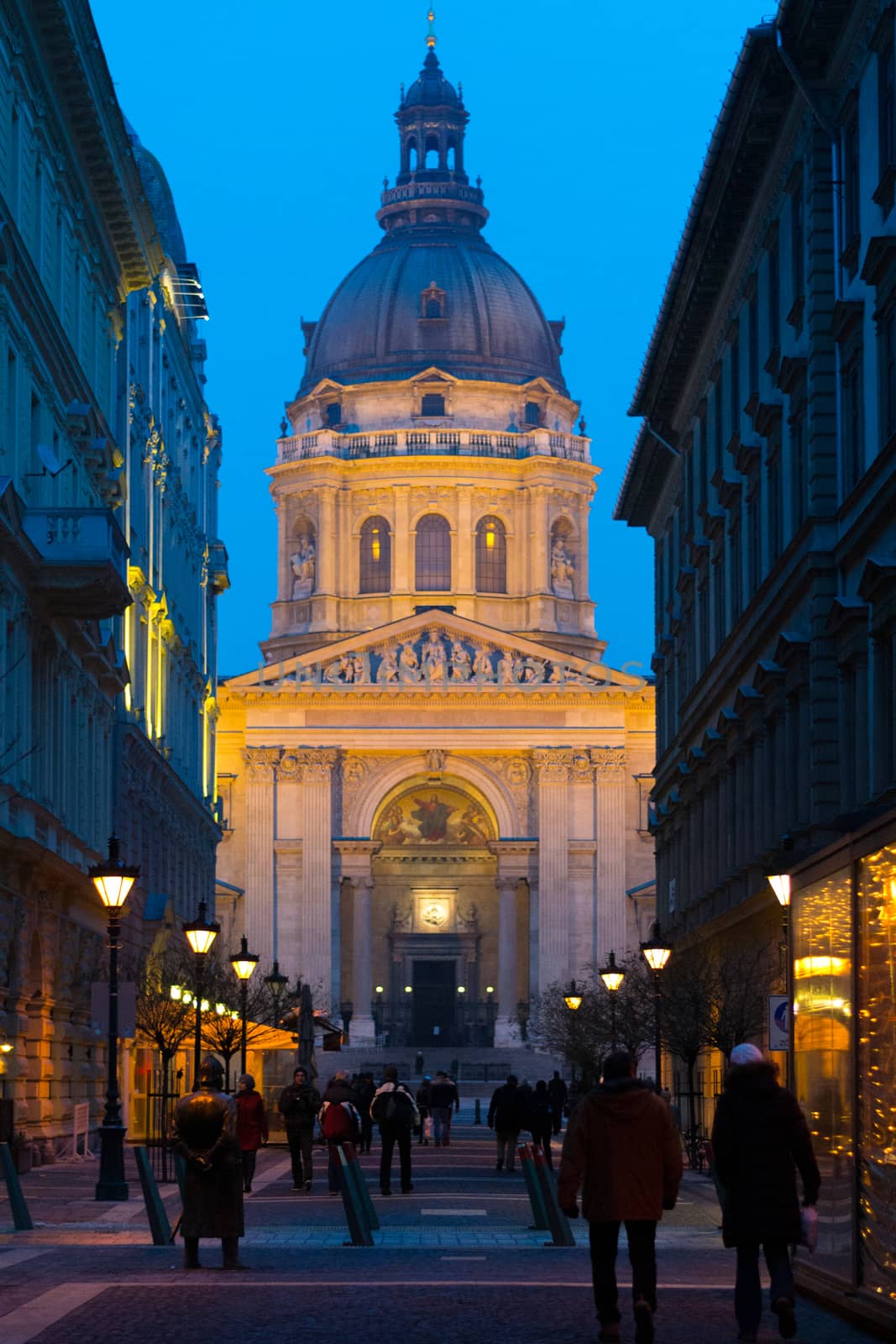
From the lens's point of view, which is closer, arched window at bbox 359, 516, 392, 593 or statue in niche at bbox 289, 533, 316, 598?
arched window at bbox 359, 516, 392, 593

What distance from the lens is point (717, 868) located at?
48.4 meters

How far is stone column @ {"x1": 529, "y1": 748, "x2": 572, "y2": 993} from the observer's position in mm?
108875

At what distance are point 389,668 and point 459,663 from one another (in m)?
→ 3.01

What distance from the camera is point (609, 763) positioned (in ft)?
361

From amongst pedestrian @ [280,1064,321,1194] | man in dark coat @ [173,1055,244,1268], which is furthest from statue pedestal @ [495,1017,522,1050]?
man in dark coat @ [173,1055,244,1268]

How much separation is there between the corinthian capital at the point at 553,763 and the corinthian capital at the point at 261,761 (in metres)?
11.0

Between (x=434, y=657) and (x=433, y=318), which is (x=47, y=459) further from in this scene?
(x=433, y=318)

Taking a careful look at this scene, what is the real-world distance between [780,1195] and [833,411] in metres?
20.1

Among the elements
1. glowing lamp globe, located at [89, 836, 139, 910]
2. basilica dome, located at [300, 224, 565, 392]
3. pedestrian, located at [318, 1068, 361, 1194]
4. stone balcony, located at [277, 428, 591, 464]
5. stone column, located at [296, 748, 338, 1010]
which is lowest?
pedestrian, located at [318, 1068, 361, 1194]

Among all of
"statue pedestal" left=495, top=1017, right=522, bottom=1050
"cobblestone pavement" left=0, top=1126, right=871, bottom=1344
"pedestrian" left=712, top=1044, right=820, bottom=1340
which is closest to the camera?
"pedestrian" left=712, top=1044, right=820, bottom=1340

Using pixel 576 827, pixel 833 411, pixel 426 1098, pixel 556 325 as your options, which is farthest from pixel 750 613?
pixel 556 325

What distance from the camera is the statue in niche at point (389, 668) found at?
110 m

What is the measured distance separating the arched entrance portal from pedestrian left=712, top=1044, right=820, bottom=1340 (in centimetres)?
9901

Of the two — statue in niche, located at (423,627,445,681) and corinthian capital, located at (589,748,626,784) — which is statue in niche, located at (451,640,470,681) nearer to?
statue in niche, located at (423,627,445,681)
